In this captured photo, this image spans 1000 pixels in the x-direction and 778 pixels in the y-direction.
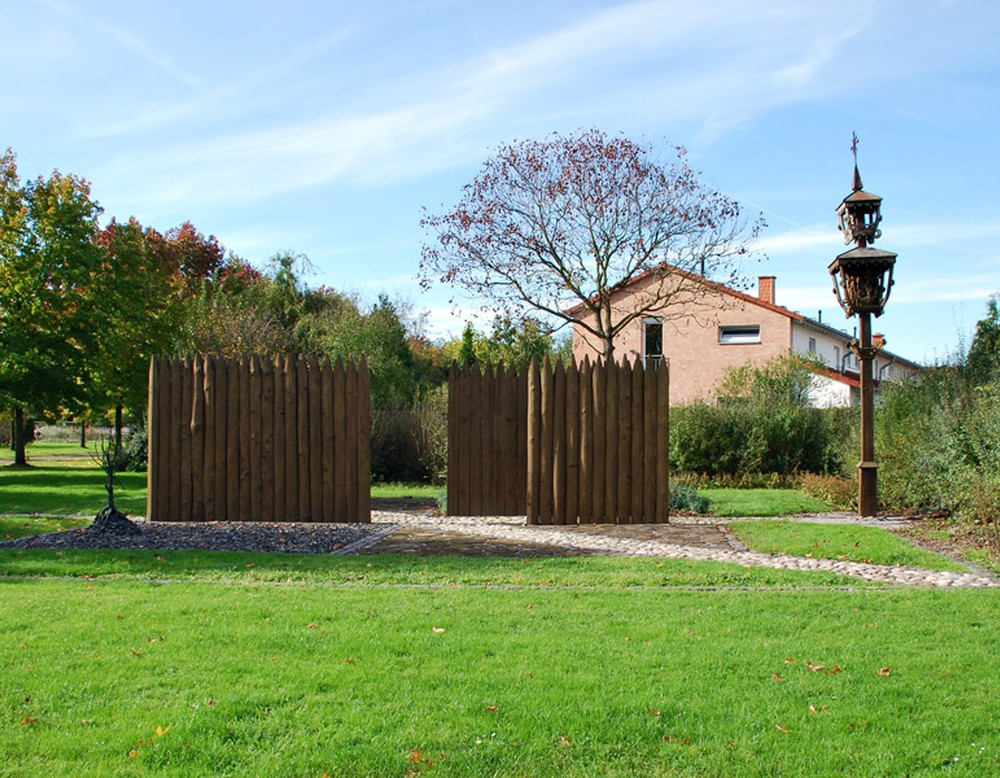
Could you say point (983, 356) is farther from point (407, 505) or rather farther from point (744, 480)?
point (407, 505)

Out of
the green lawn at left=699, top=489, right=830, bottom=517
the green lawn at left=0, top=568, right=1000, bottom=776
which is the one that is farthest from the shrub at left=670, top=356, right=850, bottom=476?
the green lawn at left=0, top=568, right=1000, bottom=776

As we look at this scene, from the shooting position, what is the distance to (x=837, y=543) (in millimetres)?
10305

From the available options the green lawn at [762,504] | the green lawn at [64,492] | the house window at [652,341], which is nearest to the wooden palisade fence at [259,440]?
the green lawn at [64,492]

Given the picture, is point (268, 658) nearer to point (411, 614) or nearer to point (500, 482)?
point (411, 614)

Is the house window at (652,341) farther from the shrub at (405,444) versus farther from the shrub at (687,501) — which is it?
the shrub at (687,501)

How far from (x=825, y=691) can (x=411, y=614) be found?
2821 mm

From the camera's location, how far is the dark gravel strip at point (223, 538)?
395 inches

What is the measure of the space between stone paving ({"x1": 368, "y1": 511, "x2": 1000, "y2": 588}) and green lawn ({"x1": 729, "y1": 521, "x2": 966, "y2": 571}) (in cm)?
26

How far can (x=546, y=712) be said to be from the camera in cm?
436

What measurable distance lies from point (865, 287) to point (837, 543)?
15.8ft

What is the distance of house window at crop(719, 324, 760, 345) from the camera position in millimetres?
33750

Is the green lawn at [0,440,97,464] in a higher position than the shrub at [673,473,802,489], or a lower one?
higher

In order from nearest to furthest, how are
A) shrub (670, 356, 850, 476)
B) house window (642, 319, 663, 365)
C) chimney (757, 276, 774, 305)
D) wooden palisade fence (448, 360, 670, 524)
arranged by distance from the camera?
wooden palisade fence (448, 360, 670, 524)
shrub (670, 356, 850, 476)
house window (642, 319, 663, 365)
chimney (757, 276, 774, 305)

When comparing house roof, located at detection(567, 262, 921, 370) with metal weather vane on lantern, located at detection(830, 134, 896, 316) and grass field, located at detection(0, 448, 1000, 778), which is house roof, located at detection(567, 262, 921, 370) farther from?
grass field, located at detection(0, 448, 1000, 778)
